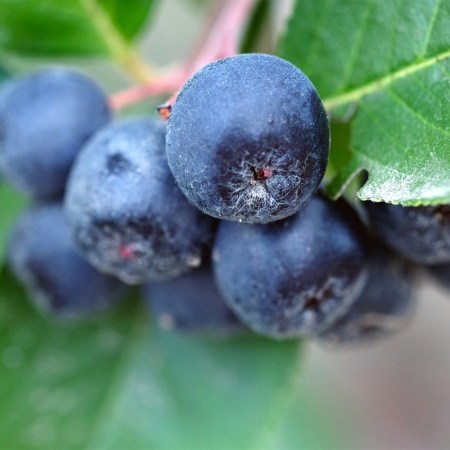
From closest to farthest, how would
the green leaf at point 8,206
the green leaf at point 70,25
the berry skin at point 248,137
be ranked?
the berry skin at point 248,137, the green leaf at point 70,25, the green leaf at point 8,206

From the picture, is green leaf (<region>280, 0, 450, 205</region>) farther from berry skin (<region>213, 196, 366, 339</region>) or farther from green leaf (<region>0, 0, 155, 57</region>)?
green leaf (<region>0, 0, 155, 57</region>)

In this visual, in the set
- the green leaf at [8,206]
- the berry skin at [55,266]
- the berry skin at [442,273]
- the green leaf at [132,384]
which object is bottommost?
the green leaf at [132,384]

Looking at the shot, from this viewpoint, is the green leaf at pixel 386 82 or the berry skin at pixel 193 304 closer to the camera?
the green leaf at pixel 386 82

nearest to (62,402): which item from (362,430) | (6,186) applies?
(6,186)

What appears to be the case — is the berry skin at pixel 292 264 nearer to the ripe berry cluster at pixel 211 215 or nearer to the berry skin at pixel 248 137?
the ripe berry cluster at pixel 211 215

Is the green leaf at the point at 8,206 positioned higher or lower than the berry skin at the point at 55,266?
lower

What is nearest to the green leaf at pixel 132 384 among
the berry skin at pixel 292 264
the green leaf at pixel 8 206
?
the green leaf at pixel 8 206

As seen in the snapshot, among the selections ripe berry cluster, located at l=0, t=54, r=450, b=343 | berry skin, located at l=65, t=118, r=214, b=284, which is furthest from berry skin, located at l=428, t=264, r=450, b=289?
berry skin, located at l=65, t=118, r=214, b=284
